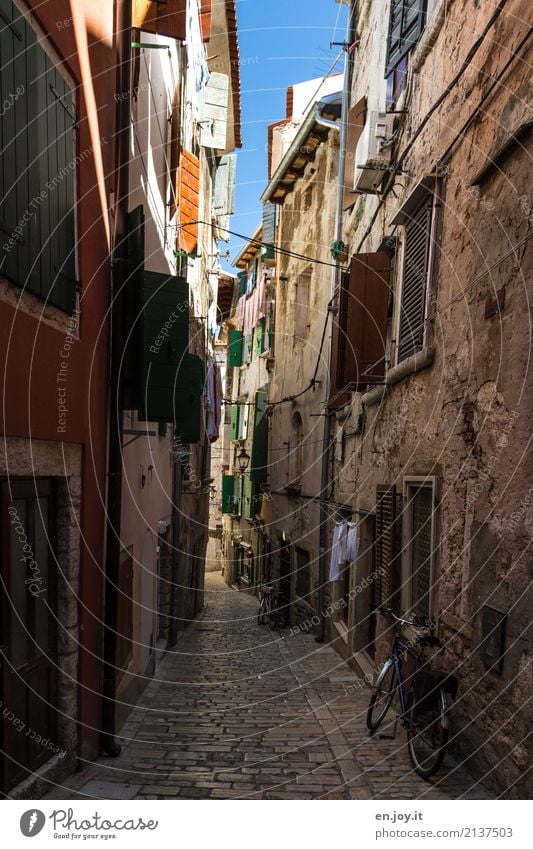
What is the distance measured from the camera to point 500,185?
18.4ft

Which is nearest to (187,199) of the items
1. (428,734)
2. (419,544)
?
(419,544)

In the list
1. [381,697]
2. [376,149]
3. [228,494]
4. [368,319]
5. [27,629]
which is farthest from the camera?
[228,494]

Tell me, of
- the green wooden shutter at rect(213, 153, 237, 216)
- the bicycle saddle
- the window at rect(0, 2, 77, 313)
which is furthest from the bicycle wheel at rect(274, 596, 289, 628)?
the green wooden shutter at rect(213, 153, 237, 216)

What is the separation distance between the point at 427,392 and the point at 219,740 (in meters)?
3.89

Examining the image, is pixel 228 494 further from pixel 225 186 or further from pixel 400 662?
pixel 400 662

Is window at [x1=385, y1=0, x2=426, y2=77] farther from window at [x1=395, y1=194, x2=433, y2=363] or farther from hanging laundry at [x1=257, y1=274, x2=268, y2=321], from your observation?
hanging laundry at [x1=257, y1=274, x2=268, y2=321]

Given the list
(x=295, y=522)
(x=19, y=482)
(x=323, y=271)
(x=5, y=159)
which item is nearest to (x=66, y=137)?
(x=5, y=159)

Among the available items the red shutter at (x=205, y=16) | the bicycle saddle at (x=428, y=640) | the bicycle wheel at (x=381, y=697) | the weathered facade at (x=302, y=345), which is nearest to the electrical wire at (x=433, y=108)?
the weathered facade at (x=302, y=345)

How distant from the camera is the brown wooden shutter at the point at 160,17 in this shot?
7.46m

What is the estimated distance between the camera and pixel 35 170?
471 centimetres

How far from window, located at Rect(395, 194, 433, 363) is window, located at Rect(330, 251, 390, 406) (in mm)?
794

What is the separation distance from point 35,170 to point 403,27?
6407 mm

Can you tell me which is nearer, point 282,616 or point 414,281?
point 414,281

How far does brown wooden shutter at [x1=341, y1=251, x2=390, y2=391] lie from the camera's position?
9.77 m
